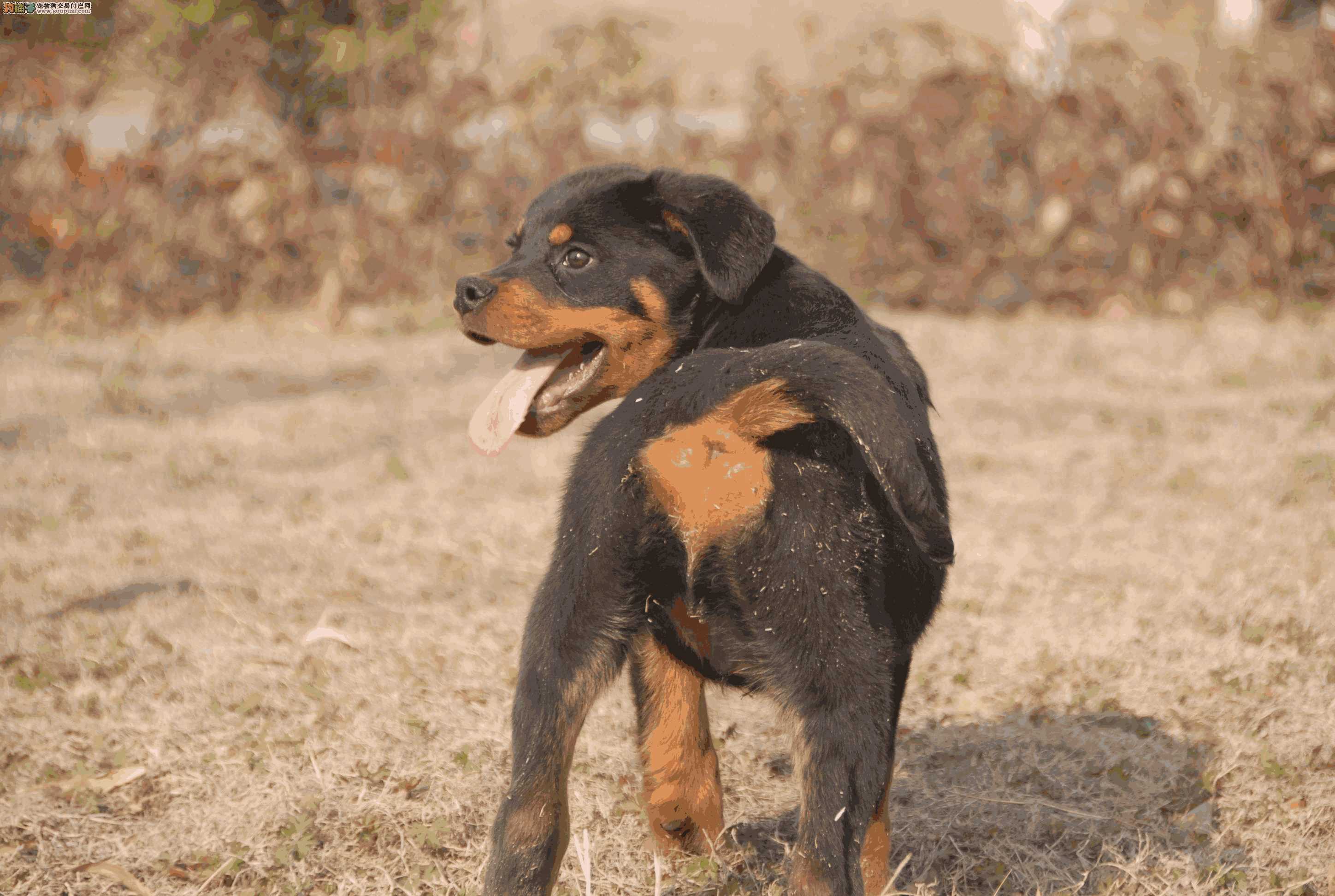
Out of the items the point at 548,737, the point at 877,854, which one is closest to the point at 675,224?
the point at 548,737

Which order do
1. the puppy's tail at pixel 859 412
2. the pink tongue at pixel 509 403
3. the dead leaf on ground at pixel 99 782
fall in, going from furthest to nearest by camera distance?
the dead leaf on ground at pixel 99 782
the pink tongue at pixel 509 403
the puppy's tail at pixel 859 412

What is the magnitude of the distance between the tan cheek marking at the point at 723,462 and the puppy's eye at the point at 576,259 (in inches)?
31.7

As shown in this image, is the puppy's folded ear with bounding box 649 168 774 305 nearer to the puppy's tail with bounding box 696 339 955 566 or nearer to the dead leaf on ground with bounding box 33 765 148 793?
the puppy's tail with bounding box 696 339 955 566

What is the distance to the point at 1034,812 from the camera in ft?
10.9

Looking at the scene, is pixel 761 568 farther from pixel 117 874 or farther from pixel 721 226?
pixel 117 874

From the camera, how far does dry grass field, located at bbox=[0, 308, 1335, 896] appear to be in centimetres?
313

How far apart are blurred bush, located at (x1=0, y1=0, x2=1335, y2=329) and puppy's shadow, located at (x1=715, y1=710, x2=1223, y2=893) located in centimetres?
717

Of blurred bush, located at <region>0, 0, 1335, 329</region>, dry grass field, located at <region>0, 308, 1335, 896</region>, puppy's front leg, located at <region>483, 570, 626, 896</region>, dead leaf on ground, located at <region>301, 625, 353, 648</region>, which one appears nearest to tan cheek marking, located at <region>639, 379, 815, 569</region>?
puppy's front leg, located at <region>483, 570, 626, 896</region>

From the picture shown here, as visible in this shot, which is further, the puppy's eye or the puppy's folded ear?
the puppy's eye

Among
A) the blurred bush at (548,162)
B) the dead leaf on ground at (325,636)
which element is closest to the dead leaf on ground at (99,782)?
the dead leaf on ground at (325,636)

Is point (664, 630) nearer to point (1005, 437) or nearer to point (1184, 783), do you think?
point (1184, 783)

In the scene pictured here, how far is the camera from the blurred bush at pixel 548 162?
9.73 meters

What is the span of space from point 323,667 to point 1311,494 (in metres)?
4.79

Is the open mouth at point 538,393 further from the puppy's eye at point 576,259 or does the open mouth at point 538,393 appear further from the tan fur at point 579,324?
the puppy's eye at point 576,259
